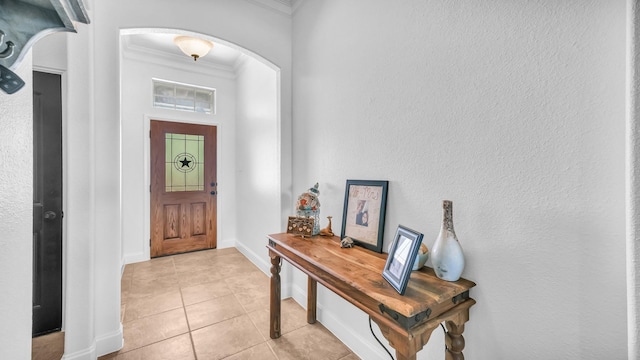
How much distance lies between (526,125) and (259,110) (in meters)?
2.92

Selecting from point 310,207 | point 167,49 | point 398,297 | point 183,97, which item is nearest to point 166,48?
point 167,49

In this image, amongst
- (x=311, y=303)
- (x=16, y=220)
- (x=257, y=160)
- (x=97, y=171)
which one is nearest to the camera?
(x=16, y=220)

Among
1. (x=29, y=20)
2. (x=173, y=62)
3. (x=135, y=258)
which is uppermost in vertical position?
(x=173, y=62)

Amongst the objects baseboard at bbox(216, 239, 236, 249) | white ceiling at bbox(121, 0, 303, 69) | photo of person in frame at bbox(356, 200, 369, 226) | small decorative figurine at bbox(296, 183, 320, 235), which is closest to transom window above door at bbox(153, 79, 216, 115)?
white ceiling at bbox(121, 0, 303, 69)

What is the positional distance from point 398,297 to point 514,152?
746mm

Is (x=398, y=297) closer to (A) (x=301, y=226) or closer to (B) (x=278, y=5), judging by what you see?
(A) (x=301, y=226)

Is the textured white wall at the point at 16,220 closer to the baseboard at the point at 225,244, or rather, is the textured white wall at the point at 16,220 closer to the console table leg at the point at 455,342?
the console table leg at the point at 455,342

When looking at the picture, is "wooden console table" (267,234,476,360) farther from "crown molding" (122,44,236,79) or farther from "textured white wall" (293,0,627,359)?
"crown molding" (122,44,236,79)

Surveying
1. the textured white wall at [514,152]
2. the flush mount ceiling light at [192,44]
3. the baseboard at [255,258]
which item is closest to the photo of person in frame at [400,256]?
the textured white wall at [514,152]

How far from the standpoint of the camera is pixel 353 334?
1.83 metres

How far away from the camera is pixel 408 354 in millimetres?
950

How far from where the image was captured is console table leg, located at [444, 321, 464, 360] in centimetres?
111

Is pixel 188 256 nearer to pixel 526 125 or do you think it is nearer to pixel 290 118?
pixel 290 118

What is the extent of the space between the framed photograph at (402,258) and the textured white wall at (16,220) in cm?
126
